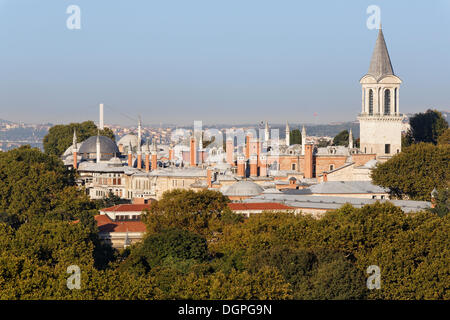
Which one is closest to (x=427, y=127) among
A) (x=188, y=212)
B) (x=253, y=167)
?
(x=253, y=167)

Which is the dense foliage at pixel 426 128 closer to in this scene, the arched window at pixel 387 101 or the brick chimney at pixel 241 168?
the arched window at pixel 387 101

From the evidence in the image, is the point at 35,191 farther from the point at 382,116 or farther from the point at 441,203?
the point at 382,116

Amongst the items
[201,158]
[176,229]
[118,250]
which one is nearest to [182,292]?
[176,229]

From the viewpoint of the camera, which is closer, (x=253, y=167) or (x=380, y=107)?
(x=253, y=167)

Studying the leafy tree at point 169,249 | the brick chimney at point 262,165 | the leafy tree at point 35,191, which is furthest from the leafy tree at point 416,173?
the leafy tree at point 169,249

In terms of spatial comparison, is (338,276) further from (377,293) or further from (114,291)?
(114,291)

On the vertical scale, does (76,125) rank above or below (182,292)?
above

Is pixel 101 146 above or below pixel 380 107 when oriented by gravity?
below
